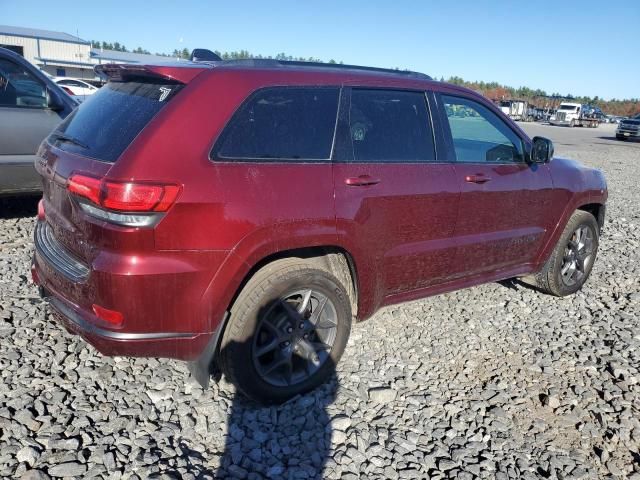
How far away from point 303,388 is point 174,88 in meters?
1.80

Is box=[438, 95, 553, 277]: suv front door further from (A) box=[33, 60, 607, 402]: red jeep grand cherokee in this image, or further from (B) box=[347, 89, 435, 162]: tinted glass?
(B) box=[347, 89, 435, 162]: tinted glass

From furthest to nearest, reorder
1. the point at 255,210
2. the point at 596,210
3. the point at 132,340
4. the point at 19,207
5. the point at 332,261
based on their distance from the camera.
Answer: the point at 19,207 < the point at 596,210 < the point at 332,261 < the point at 255,210 < the point at 132,340

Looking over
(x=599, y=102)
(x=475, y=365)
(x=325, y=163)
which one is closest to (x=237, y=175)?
(x=325, y=163)

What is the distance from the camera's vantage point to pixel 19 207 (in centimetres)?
655

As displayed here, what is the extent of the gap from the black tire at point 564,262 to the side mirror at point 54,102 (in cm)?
515

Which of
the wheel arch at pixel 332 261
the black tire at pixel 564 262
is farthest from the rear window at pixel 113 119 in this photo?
the black tire at pixel 564 262

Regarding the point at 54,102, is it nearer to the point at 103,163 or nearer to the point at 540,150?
the point at 103,163

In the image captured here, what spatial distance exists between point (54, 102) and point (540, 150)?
4882mm

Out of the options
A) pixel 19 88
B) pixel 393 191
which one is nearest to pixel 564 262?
pixel 393 191

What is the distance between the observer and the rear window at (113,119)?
2.59 metres

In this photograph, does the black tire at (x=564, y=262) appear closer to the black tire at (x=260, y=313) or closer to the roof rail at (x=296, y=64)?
the roof rail at (x=296, y=64)

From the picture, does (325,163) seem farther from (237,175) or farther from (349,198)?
(237,175)

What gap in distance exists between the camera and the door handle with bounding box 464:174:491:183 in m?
3.62

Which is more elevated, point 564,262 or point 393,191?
point 393,191
